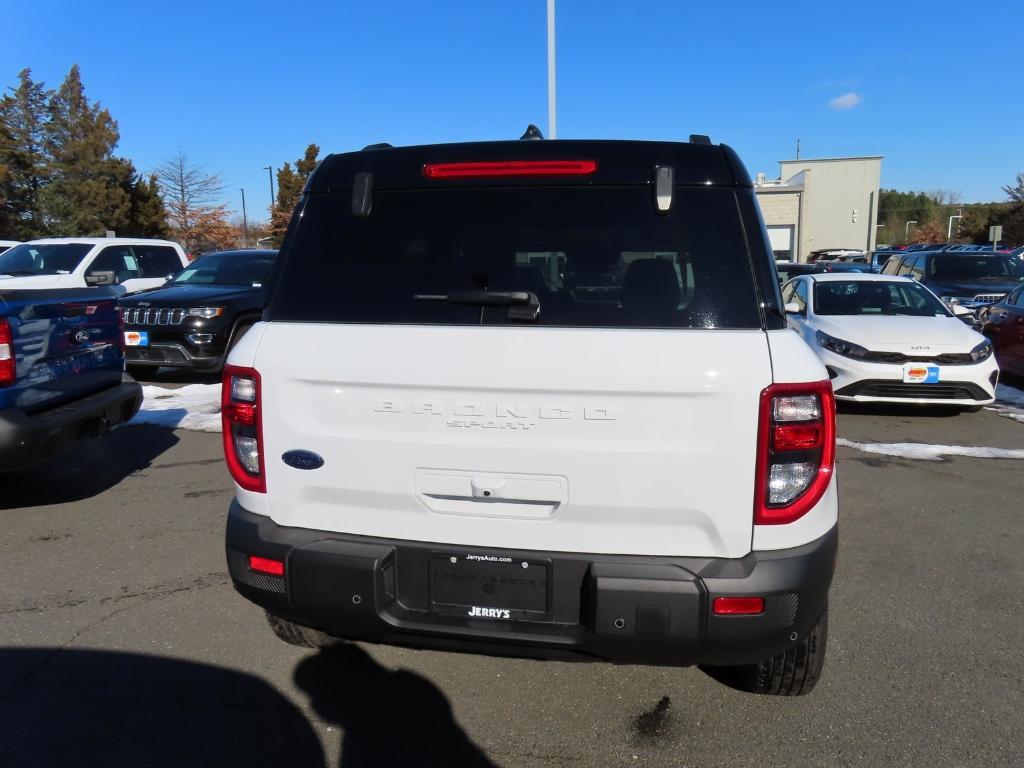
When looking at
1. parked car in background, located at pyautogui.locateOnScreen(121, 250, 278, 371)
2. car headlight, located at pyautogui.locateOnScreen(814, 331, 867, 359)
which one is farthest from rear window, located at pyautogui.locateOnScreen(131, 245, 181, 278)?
car headlight, located at pyautogui.locateOnScreen(814, 331, 867, 359)

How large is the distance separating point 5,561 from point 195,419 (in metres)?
3.73

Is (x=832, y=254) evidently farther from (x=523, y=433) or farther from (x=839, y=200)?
(x=523, y=433)

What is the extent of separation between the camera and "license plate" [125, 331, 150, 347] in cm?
927

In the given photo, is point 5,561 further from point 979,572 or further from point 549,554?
point 979,572

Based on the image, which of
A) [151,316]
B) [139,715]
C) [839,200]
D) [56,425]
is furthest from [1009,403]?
[839,200]

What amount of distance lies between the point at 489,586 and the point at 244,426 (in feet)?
3.22

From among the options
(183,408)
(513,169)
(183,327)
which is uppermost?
(513,169)

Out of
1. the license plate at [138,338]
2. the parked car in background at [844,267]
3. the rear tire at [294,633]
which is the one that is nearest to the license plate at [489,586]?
the rear tire at [294,633]

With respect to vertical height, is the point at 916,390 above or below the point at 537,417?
below

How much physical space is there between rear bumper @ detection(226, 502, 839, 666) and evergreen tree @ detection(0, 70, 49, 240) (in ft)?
130

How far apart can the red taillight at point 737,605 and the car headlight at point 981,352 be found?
7.05m

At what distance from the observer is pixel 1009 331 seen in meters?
10.0

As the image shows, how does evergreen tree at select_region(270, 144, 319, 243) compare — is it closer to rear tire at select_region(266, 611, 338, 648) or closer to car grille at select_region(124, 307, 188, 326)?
car grille at select_region(124, 307, 188, 326)

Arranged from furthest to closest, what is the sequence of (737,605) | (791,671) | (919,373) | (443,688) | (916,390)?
(916,390), (919,373), (443,688), (791,671), (737,605)
